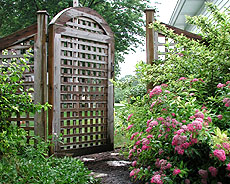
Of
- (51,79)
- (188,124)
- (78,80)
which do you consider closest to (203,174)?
(188,124)

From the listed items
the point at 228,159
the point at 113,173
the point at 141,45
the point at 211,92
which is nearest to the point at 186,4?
the point at 211,92

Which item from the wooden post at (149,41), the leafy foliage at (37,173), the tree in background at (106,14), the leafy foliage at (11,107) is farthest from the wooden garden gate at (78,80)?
the tree in background at (106,14)

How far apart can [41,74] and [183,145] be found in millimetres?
2291

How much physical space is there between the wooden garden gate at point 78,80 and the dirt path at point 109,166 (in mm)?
244

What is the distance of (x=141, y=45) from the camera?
12805mm

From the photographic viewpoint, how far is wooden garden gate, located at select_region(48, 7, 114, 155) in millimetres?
3357

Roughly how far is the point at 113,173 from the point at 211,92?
1.34 m

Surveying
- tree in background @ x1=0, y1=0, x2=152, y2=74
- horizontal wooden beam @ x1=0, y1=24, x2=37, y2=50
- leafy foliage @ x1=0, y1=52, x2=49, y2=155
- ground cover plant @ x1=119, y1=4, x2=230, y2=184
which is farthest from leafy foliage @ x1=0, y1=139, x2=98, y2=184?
tree in background @ x1=0, y1=0, x2=152, y2=74

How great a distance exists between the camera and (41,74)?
3301 mm

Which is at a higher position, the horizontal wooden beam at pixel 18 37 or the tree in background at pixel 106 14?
the tree in background at pixel 106 14

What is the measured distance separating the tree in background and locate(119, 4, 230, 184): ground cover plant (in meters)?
7.54

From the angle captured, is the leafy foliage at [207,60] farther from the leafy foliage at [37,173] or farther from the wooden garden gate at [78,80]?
the leafy foliage at [37,173]

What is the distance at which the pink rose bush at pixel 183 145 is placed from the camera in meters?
1.59

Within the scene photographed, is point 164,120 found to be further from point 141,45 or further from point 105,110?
point 141,45
